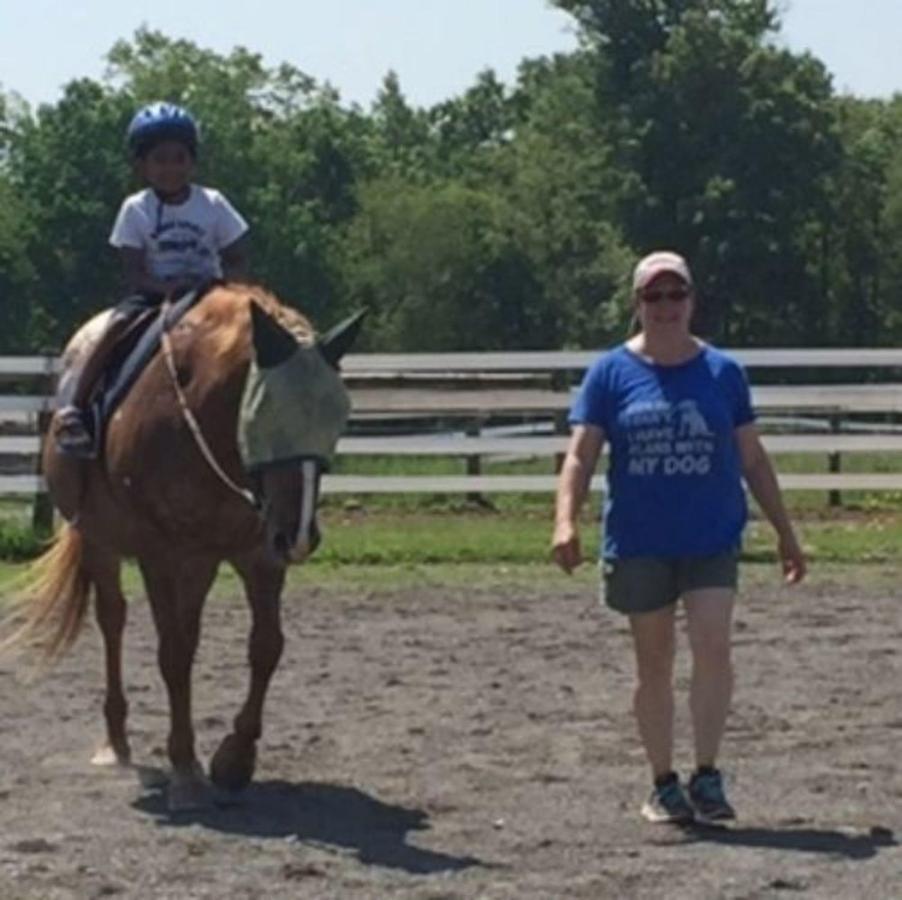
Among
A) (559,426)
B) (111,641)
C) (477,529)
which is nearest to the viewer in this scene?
(111,641)

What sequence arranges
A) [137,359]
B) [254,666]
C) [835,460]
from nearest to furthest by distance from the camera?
[254,666]
[137,359]
[835,460]

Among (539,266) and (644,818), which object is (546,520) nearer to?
(644,818)

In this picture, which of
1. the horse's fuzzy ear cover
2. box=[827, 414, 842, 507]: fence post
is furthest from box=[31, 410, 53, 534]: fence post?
the horse's fuzzy ear cover

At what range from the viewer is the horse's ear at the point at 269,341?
25.9ft

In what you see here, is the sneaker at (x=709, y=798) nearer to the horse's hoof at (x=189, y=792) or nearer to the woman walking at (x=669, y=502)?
the woman walking at (x=669, y=502)

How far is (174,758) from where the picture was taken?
8453 mm

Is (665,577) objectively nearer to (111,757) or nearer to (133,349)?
(133,349)

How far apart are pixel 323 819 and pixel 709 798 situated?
1240mm

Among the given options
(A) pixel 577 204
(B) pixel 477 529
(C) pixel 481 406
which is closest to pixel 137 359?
(B) pixel 477 529

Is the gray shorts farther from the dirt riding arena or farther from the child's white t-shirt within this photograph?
the child's white t-shirt

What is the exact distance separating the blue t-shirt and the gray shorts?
0.03 meters

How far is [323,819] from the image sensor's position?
8055mm

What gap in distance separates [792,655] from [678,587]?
4274 millimetres

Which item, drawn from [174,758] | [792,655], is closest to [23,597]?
[174,758]
